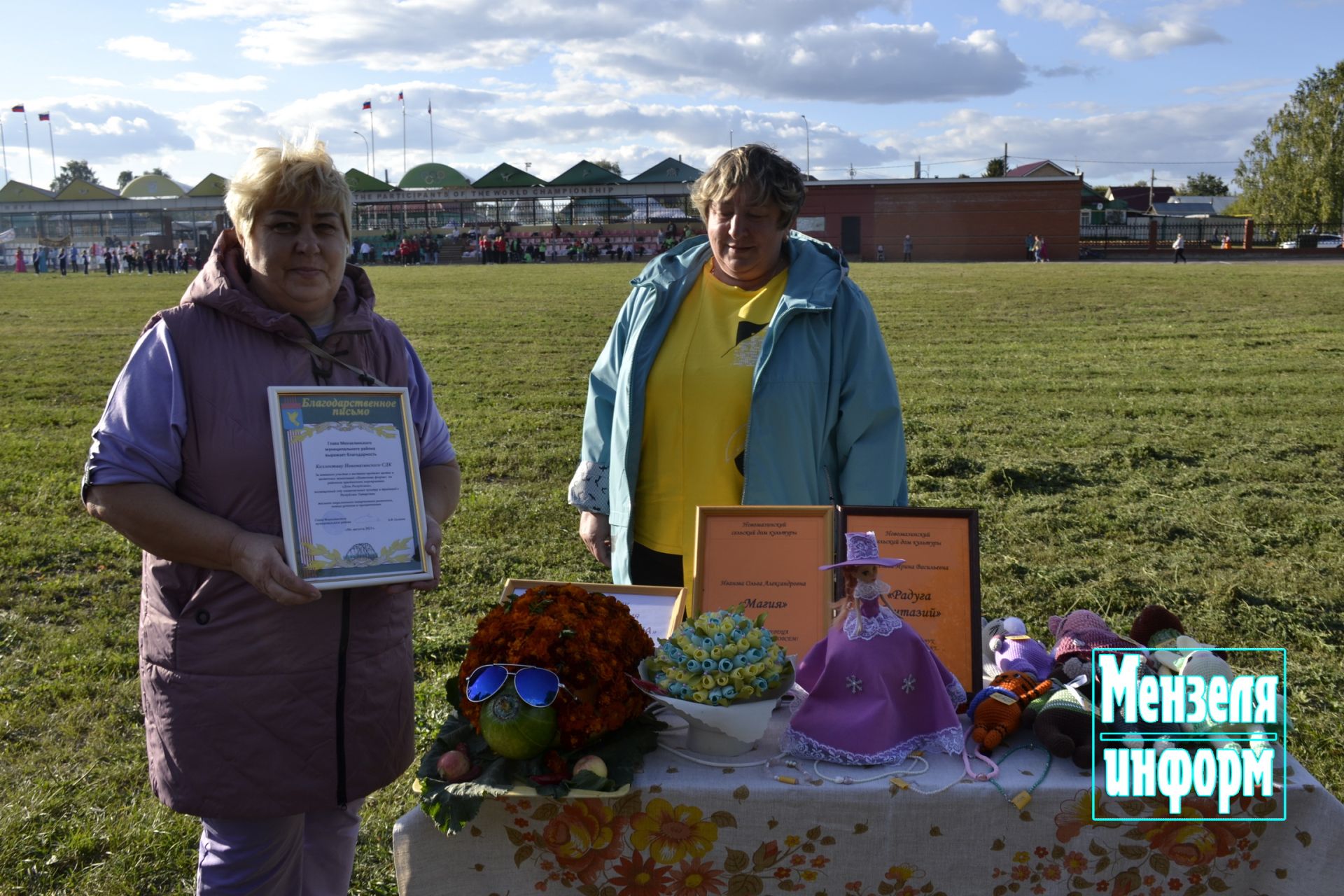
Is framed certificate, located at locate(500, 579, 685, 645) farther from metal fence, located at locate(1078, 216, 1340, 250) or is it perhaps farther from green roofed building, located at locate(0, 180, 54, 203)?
green roofed building, located at locate(0, 180, 54, 203)

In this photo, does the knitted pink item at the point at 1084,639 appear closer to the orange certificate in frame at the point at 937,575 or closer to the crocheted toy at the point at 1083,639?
the crocheted toy at the point at 1083,639

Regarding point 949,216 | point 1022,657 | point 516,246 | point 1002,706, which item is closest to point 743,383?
point 1022,657

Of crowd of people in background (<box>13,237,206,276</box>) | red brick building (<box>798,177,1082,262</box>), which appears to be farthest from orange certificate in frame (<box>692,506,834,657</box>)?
red brick building (<box>798,177,1082,262</box>)

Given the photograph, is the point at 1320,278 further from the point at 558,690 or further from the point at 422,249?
the point at 422,249

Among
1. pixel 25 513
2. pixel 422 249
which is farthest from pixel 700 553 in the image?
pixel 422 249

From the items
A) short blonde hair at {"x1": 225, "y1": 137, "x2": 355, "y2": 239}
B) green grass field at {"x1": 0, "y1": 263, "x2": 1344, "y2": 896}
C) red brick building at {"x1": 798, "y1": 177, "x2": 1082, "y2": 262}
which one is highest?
red brick building at {"x1": 798, "y1": 177, "x2": 1082, "y2": 262}

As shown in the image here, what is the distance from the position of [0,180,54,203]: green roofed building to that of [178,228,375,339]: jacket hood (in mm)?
85329

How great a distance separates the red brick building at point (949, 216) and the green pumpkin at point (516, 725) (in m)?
53.2

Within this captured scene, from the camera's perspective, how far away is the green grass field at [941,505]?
12.2ft

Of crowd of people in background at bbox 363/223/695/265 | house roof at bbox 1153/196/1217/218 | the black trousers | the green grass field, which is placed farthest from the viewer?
house roof at bbox 1153/196/1217/218

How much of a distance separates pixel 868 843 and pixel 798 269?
1578mm

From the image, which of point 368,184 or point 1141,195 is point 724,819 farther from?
point 1141,195

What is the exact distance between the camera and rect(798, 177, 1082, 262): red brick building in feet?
178

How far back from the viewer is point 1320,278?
26172mm
